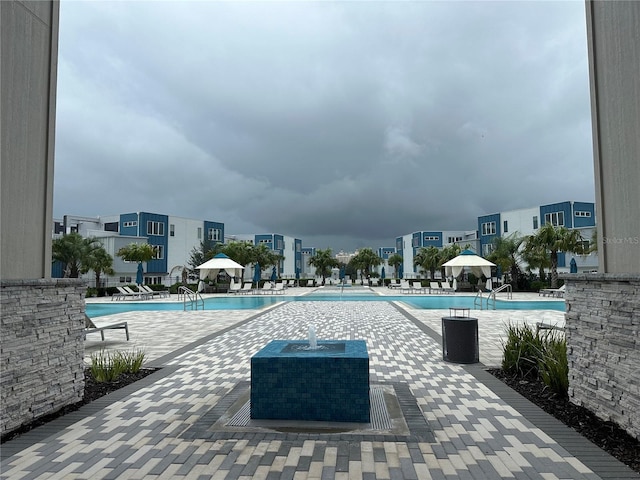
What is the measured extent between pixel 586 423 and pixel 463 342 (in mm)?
2776

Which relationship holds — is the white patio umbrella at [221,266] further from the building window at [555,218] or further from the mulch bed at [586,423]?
the building window at [555,218]

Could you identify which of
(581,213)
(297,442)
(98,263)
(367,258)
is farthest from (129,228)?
(581,213)

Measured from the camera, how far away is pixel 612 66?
13.2ft

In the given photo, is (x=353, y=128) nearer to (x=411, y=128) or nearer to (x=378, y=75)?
(x=411, y=128)

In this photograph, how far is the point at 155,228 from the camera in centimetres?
4628

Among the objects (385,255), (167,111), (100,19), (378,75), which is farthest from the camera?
(385,255)

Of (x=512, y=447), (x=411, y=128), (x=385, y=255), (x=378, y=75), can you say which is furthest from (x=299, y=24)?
(x=385, y=255)

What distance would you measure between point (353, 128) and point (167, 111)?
1237 cm

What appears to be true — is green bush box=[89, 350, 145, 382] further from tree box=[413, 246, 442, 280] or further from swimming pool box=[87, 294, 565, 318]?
tree box=[413, 246, 442, 280]

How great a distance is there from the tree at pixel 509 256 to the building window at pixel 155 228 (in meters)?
Answer: 36.0

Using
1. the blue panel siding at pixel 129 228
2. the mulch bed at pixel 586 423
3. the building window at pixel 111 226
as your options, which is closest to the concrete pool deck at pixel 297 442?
the mulch bed at pixel 586 423

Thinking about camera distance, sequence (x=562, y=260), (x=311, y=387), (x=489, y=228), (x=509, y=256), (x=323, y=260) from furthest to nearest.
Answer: (x=323, y=260), (x=489, y=228), (x=562, y=260), (x=509, y=256), (x=311, y=387)

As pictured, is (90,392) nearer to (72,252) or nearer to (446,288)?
(72,252)

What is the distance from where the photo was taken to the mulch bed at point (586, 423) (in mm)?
Answer: 3172
